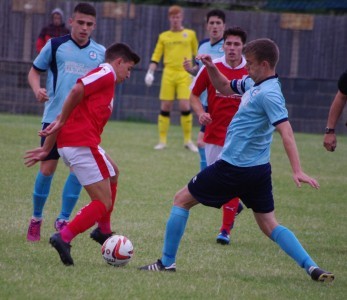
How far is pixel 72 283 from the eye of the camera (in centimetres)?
532

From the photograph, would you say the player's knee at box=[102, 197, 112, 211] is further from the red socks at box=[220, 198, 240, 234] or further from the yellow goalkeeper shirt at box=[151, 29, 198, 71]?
the yellow goalkeeper shirt at box=[151, 29, 198, 71]

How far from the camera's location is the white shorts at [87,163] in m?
6.06

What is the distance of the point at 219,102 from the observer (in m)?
7.79

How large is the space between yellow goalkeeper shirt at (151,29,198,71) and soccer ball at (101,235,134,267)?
29.4 ft

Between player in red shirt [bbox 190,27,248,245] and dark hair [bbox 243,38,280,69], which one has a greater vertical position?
dark hair [bbox 243,38,280,69]

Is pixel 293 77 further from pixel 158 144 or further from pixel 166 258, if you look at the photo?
pixel 166 258

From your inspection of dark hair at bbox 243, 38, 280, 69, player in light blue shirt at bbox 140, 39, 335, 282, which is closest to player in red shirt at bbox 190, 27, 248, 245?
player in light blue shirt at bbox 140, 39, 335, 282

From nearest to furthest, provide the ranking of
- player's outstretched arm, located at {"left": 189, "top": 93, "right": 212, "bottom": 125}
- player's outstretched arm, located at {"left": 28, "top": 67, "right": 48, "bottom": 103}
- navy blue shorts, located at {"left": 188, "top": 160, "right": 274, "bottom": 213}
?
navy blue shorts, located at {"left": 188, "top": 160, "right": 274, "bottom": 213} < player's outstretched arm, located at {"left": 28, "top": 67, "right": 48, "bottom": 103} < player's outstretched arm, located at {"left": 189, "top": 93, "right": 212, "bottom": 125}

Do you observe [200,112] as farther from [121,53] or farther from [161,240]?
[121,53]

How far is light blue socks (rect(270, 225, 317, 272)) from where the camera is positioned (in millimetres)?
5770

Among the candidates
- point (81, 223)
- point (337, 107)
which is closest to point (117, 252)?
point (81, 223)

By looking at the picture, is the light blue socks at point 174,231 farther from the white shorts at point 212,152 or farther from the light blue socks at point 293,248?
the white shorts at point 212,152

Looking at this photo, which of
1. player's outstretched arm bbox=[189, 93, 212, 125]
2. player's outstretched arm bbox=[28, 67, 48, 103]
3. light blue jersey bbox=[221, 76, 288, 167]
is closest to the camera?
light blue jersey bbox=[221, 76, 288, 167]

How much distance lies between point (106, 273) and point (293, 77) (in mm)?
14474
